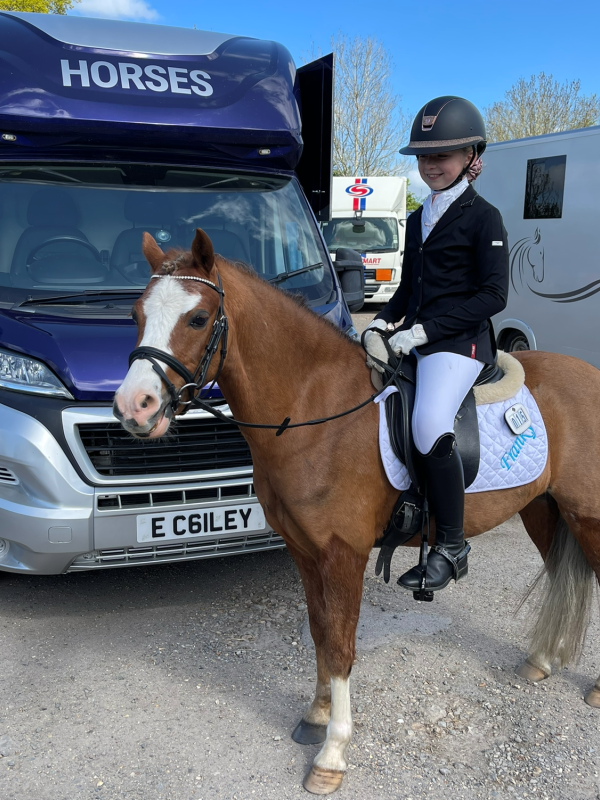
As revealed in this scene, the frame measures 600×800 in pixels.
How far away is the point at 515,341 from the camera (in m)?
10.2

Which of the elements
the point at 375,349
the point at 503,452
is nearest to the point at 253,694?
the point at 503,452

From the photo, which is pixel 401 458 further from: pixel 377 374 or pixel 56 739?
pixel 56 739

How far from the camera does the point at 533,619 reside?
3.62m

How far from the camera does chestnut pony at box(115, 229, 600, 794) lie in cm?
223

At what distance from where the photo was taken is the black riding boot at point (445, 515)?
2717mm

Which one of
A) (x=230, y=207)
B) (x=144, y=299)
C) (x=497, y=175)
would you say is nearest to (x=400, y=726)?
(x=144, y=299)

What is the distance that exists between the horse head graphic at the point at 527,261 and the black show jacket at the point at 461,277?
22.2ft

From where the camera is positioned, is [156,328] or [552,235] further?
[552,235]

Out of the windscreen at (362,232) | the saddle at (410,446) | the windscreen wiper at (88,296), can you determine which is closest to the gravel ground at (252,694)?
the saddle at (410,446)

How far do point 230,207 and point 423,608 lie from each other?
9.48ft

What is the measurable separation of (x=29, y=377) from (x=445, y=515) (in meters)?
2.15

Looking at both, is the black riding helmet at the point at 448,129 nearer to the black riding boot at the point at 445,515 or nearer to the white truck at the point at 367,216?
the black riding boot at the point at 445,515

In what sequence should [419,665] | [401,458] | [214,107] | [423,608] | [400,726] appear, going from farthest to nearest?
1. [214,107]
2. [423,608]
3. [419,665]
4. [400,726]
5. [401,458]

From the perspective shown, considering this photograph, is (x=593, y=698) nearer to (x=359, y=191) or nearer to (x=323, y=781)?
(x=323, y=781)
